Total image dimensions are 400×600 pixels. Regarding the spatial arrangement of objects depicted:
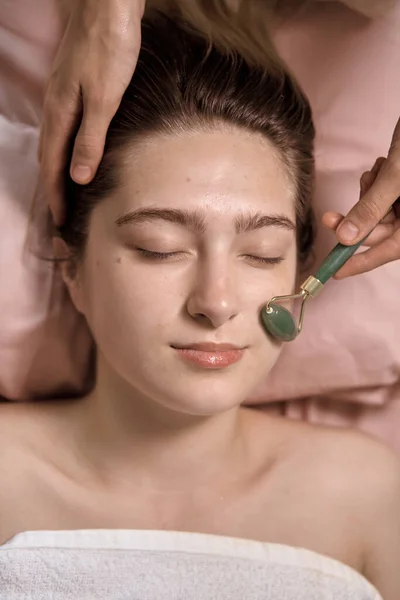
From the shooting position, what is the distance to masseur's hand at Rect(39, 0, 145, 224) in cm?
94

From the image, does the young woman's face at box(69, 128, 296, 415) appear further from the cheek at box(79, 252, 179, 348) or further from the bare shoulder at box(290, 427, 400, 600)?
the bare shoulder at box(290, 427, 400, 600)

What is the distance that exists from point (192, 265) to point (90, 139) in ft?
0.78

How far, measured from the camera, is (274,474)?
1190mm

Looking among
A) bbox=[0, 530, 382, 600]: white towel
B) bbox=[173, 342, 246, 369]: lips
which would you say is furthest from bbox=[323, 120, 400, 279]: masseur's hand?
bbox=[0, 530, 382, 600]: white towel

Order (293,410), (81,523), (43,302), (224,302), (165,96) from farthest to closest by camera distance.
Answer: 1. (293,410)
2. (43,302)
3. (81,523)
4. (165,96)
5. (224,302)

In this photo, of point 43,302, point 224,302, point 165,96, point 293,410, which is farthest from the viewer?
point 293,410

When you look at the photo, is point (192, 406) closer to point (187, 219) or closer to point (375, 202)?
point (187, 219)

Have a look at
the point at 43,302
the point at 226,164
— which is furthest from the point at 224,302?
the point at 43,302

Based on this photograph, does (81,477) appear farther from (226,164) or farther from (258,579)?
(226,164)

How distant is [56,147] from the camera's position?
1.04m

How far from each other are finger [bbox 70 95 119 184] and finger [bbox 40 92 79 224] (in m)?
0.03

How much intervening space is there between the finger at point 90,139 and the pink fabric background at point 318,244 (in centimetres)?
25

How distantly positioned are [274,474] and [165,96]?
0.67 metres

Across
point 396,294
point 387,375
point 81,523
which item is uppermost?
point 396,294
